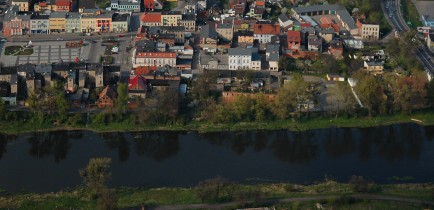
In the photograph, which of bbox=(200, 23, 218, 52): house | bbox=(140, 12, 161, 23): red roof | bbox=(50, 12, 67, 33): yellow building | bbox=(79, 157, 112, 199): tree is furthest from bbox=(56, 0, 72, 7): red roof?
bbox=(79, 157, 112, 199): tree

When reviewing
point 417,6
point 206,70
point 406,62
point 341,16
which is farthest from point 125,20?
point 417,6

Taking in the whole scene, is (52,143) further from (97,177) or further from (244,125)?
(244,125)

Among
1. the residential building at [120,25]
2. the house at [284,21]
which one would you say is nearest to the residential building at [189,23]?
the residential building at [120,25]

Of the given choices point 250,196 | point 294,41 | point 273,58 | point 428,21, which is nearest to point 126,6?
point 294,41

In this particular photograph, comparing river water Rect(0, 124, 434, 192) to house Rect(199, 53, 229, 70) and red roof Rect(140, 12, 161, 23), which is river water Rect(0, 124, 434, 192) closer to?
house Rect(199, 53, 229, 70)

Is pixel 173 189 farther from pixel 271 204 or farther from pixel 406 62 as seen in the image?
pixel 406 62

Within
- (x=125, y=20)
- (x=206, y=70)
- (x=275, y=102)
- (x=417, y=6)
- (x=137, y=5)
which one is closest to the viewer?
(x=275, y=102)
